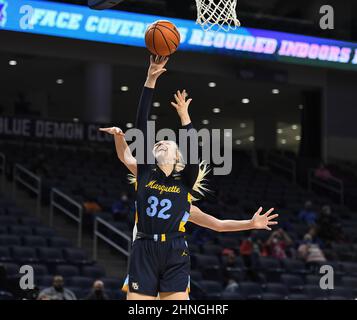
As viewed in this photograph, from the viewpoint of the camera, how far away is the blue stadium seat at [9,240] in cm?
1542

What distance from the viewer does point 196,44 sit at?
22.1 meters

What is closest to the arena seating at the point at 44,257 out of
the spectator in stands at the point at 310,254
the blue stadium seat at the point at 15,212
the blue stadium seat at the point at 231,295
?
the blue stadium seat at the point at 15,212

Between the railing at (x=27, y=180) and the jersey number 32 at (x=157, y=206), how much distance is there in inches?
475

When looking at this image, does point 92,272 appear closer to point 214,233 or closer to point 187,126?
point 214,233

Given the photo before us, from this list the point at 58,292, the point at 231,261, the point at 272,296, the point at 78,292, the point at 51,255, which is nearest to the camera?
the point at 58,292

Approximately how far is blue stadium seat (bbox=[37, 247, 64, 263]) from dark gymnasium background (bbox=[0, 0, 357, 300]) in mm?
42

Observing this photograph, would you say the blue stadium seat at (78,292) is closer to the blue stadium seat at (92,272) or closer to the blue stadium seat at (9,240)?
the blue stadium seat at (92,272)

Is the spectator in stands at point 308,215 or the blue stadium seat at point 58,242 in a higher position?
the spectator in stands at point 308,215

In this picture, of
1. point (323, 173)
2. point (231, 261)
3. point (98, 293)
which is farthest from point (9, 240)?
point (323, 173)

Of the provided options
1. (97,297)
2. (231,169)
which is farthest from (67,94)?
(97,297)

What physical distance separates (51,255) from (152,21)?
805 cm

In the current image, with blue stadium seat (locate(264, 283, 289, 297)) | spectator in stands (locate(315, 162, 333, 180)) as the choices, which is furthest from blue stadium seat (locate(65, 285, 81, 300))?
spectator in stands (locate(315, 162, 333, 180))

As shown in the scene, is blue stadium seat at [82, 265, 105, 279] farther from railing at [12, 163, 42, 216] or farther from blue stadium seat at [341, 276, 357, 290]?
blue stadium seat at [341, 276, 357, 290]

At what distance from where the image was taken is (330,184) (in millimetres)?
25594
